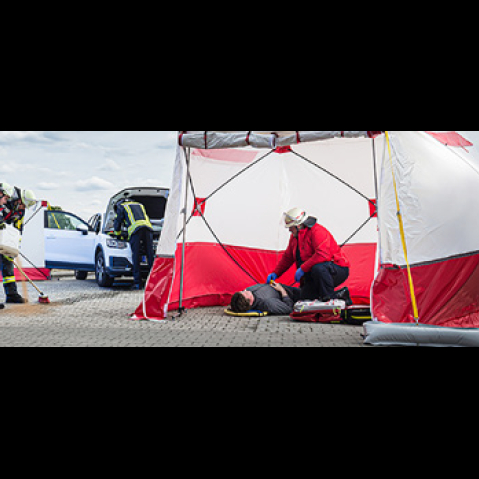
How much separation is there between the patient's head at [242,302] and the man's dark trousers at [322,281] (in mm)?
644

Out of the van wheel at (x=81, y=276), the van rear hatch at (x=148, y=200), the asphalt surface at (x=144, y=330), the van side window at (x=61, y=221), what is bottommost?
the van wheel at (x=81, y=276)

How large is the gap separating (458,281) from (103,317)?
385 cm

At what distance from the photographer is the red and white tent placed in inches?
223

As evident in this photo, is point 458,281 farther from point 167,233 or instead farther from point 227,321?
point 167,233

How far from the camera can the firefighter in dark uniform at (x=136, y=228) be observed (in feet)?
33.0

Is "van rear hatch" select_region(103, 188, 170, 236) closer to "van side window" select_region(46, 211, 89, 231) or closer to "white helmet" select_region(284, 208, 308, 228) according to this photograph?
"van side window" select_region(46, 211, 89, 231)

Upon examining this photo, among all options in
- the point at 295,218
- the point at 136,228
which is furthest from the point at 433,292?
the point at 136,228

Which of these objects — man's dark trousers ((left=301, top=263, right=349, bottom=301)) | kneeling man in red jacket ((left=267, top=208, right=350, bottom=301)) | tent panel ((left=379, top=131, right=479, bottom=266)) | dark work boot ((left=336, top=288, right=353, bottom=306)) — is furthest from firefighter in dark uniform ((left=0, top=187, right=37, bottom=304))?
tent panel ((left=379, top=131, right=479, bottom=266))

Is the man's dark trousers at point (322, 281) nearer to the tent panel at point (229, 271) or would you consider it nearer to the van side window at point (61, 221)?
the tent panel at point (229, 271)

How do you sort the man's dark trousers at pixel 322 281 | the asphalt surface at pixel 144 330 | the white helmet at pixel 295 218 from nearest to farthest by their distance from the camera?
the asphalt surface at pixel 144 330
the man's dark trousers at pixel 322 281
the white helmet at pixel 295 218

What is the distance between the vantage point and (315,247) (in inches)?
292

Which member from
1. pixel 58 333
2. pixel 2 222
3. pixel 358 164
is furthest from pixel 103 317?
pixel 358 164

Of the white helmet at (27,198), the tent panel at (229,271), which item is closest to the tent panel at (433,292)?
the tent panel at (229,271)

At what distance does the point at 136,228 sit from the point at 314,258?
3.71 metres
